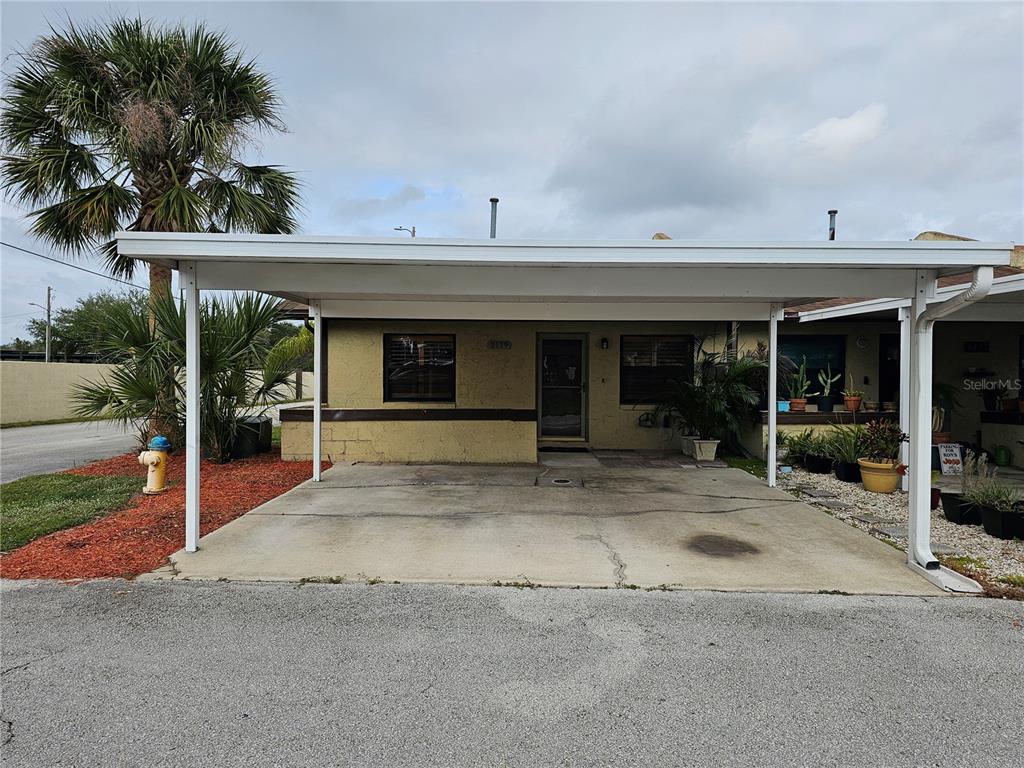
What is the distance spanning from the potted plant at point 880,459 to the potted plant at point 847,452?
13cm

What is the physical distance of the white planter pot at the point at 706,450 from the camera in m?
9.62

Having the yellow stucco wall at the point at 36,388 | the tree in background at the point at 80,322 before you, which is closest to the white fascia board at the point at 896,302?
the tree in background at the point at 80,322

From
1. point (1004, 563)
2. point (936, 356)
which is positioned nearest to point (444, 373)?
point (1004, 563)

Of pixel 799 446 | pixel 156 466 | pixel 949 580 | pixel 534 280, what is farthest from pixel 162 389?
pixel 799 446

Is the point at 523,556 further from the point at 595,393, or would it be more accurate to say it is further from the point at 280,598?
the point at 595,393

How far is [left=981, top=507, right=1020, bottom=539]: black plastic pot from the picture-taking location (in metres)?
5.32

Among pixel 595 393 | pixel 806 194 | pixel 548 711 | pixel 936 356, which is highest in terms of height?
pixel 806 194

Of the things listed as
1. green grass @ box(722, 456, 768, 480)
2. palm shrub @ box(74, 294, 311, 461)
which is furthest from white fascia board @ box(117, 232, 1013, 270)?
green grass @ box(722, 456, 768, 480)

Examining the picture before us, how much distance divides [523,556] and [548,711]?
220 cm

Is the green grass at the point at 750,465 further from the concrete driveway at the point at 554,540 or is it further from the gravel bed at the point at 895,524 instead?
the concrete driveway at the point at 554,540

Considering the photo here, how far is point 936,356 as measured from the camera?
33.8 ft

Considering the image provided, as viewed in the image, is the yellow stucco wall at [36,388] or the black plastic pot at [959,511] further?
the yellow stucco wall at [36,388]

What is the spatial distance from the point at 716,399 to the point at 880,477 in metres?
2.67

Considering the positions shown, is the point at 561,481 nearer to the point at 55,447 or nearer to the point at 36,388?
the point at 55,447
